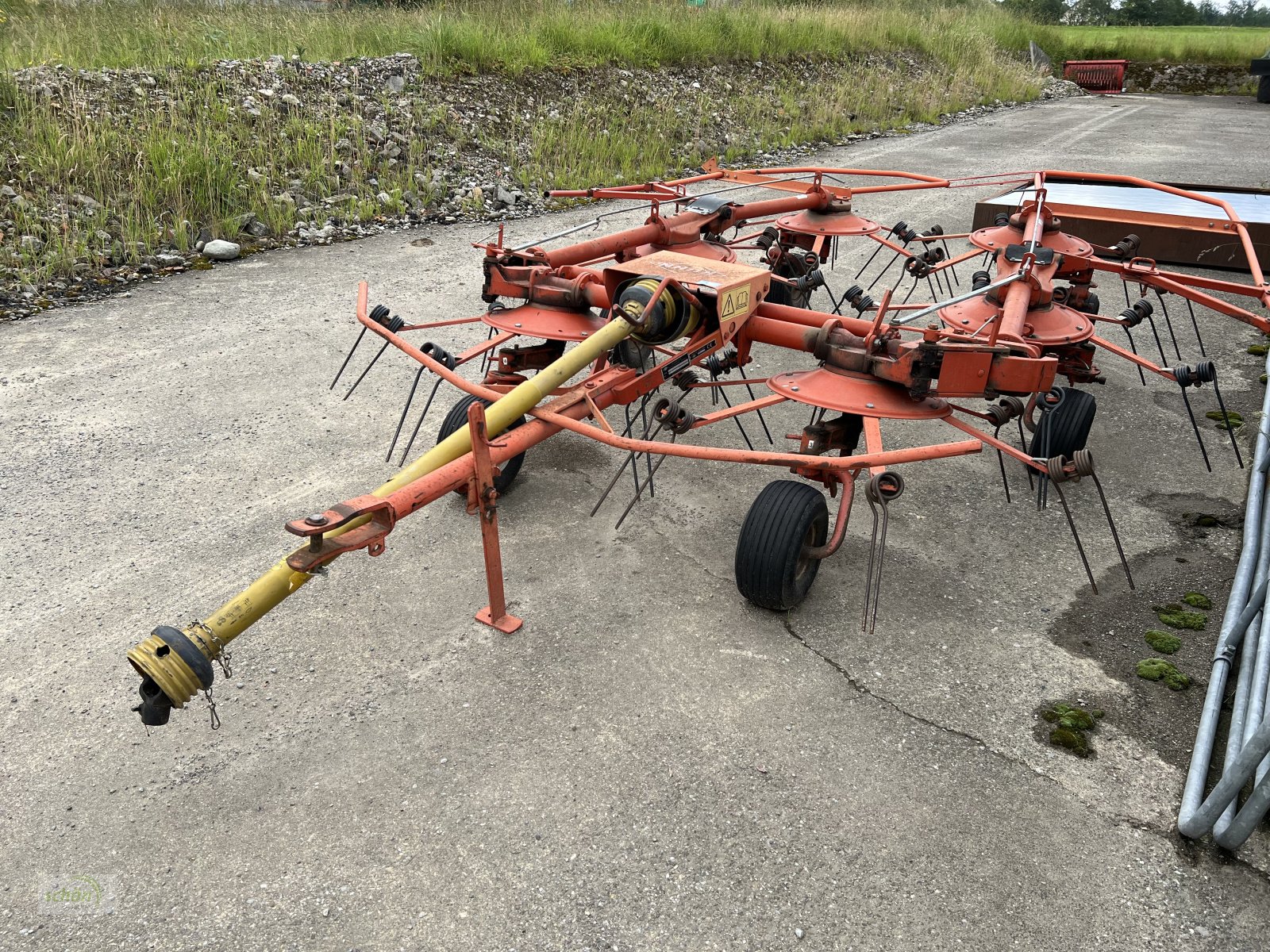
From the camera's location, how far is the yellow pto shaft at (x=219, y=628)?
238 centimetres

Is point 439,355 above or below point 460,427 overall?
above

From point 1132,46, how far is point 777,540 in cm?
2787

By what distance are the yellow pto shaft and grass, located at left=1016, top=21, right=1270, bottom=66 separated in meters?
23.1

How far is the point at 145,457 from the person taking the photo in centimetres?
459

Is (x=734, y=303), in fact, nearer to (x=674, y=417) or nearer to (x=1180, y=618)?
(x=674, y=417)

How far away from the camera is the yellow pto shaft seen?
2.38 metres

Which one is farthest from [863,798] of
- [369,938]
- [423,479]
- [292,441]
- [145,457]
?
[145,457]

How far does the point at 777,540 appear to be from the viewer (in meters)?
3.34

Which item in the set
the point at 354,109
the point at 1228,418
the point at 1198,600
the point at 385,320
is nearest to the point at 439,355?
the point at 385,320

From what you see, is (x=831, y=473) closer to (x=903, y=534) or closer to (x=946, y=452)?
(x=946, y=452)

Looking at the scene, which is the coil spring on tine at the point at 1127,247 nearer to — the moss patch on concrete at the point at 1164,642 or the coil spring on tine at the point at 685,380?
the moss patch on concrete at the point at 1164,642

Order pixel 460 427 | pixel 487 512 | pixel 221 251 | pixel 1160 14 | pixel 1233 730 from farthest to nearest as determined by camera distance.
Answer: pixel 1160 14
pixel 221 251
pixel 460 427
pixel 487 512
pixel 1233 730

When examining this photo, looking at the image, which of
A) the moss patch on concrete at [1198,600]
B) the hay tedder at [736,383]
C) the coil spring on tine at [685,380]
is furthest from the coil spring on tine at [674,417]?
the moss patch on concrete at [1198,600]

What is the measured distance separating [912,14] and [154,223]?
17.5 m
